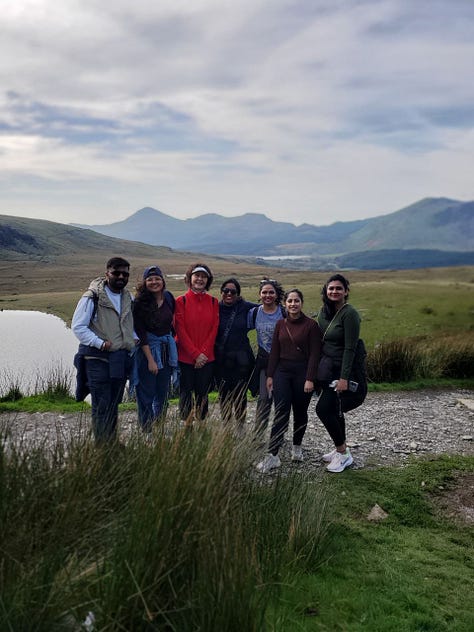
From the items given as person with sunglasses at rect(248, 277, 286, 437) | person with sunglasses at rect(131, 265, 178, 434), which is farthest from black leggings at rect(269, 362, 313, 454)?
person with sunglasses at rect(131, 265, 178, 434)

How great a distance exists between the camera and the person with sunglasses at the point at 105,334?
4.64 m

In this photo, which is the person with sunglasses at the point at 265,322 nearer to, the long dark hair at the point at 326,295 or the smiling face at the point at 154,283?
the long dark hair at the point at 326,295

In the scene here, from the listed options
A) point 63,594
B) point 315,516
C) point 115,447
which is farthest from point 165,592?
point 315,516

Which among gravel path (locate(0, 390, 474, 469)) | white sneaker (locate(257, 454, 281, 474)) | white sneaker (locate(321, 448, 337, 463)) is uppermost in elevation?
white sneaker (locate(257, 454, 281, 474))

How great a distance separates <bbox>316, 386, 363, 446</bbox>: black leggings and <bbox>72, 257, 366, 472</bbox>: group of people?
0.4 inches

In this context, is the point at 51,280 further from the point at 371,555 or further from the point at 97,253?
the point at 97,253

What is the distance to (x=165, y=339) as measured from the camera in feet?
18.4

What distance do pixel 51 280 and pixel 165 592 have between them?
60.9 metres

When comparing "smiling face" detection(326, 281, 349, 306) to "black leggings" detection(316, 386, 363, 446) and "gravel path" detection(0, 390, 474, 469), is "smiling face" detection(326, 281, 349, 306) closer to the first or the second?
"black leggings" detection(316, 386, 363, 446)

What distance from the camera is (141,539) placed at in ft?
7.73

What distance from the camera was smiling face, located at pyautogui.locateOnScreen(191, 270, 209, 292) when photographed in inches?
209

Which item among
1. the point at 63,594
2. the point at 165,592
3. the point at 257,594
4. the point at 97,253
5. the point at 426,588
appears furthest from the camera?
the point at 97,253

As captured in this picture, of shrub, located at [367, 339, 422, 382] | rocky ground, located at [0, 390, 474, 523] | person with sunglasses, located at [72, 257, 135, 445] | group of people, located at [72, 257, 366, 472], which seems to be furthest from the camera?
shrub, located at [367, 339, 422, 382]

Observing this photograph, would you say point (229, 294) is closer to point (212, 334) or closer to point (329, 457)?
point (212, 334)
